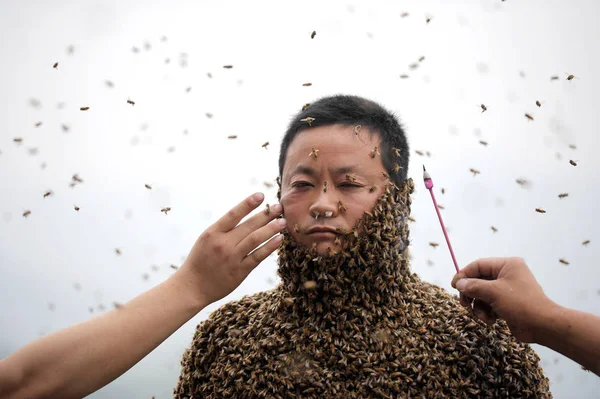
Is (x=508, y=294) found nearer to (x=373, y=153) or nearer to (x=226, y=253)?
(x=373, y=153)

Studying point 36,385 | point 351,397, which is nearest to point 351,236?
point 351,397

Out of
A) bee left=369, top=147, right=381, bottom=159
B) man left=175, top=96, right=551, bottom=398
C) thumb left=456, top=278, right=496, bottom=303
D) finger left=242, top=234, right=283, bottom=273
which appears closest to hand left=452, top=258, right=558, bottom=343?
thumb left=456, top=278, right=496, bottom=303

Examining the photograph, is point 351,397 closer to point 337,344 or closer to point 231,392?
point 337,344

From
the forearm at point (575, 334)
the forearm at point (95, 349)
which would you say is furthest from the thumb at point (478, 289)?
the forearm at point (95, 349)

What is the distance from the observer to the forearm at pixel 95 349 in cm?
247

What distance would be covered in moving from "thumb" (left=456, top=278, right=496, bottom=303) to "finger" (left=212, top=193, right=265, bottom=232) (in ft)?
4.66

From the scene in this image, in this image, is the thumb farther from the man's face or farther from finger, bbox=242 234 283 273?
finger, bbox=242 234 283 273

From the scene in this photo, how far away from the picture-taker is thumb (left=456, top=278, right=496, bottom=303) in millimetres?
3096

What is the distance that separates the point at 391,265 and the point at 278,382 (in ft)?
3.67

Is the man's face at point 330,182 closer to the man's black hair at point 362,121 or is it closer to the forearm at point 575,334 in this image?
the man's black hair at point 362,121

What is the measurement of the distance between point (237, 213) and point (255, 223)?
16 centimetres

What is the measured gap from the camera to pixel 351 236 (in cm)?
341

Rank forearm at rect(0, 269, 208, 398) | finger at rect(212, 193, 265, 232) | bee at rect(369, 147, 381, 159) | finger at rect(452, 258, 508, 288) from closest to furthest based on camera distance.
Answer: forearm at rect(0, 269, 208, 398), finger at rect(212, 193, 265, 232), finger at rect(452, 258, 508, 288), bee at rect(369, 147, 381, 159)

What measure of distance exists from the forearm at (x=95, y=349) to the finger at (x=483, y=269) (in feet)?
5.89
